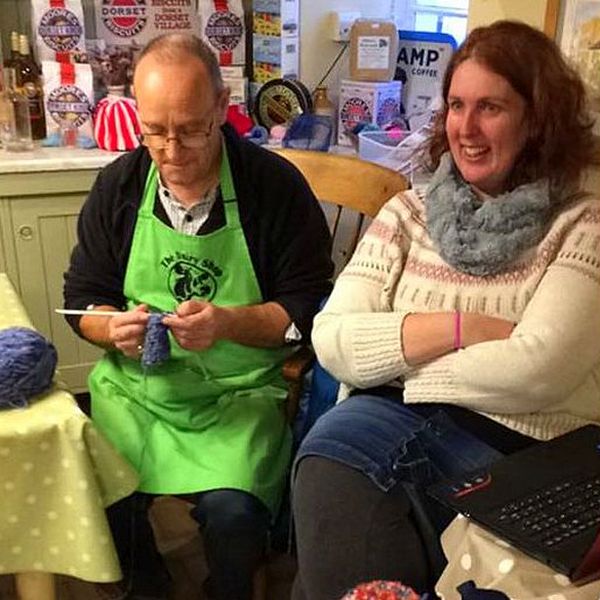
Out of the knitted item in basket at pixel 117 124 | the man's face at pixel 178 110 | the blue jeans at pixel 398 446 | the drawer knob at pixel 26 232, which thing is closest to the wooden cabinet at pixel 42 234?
the drawer knob at pixel 26 232

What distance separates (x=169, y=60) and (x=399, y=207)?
0.50 metres

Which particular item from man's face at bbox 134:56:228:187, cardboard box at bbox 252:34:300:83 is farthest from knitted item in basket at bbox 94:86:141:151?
man's face at bbox 134:56:228:187

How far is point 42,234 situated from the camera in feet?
8.41

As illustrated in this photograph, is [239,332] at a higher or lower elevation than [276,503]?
higher

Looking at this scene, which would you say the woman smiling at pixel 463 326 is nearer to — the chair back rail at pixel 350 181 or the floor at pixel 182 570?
the chair back rail at pixel 350 181

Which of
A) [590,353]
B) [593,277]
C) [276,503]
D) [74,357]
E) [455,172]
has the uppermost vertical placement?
[455,172]

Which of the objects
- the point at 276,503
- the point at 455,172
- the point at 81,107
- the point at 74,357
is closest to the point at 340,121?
the point at 81,107

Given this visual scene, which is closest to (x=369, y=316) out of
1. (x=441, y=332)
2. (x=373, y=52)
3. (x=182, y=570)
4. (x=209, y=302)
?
(x=441, y=332)

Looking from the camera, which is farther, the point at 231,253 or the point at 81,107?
the point at 81,107

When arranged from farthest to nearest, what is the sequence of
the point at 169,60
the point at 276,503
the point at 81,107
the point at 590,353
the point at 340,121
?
the point at 340,121 → the point at 81,107 → the point at 276,503 → the point at 169,60 → the point at 590,353

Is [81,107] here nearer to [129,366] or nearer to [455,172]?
[129,366]

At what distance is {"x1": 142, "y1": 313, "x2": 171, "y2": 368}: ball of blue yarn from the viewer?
159 centimetres

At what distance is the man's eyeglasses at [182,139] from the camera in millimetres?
1614

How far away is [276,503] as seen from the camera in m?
1.71
